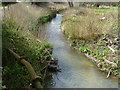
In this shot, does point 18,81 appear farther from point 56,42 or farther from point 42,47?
point 56,42

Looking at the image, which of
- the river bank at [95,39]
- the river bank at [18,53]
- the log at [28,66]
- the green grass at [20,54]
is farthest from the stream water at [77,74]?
the log at [28,66]

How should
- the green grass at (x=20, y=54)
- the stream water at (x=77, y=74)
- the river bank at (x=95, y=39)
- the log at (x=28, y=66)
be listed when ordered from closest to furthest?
the log at (x=28, y=66)
the green grass at (x=20, y=54)
the stream water at (x=77, y=74)
the river bank at (x=95, y=39)

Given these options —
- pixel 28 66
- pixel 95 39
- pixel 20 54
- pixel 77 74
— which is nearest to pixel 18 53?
pixel 20 54

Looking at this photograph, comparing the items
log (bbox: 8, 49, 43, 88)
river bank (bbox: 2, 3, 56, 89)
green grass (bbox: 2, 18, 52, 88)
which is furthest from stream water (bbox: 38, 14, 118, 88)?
log (bbox: 8, 49, 43, 88)

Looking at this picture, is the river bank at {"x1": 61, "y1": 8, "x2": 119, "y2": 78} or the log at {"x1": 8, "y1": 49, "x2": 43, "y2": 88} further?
the river bank at {"x1": 61, "y1": 8, "x2": 119, "y2": 78}

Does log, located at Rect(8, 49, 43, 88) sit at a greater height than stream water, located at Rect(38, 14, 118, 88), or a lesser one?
greater

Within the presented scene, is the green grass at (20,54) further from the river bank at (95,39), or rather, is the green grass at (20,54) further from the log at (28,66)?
the river bank at (95,39)

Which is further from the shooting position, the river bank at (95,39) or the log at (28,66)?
the river bank at (95,39)

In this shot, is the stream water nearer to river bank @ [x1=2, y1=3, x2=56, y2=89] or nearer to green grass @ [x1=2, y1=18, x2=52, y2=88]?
river bank @ [x1=2, y1=3, x2=56, y2=89]

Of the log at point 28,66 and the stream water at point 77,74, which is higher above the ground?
the log at point 28,66

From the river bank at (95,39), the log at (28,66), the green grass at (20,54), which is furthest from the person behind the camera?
the river bank at (95,39)

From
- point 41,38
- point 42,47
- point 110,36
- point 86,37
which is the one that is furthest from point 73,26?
point 42,47

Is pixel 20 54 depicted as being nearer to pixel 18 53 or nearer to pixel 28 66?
pixel 18 53

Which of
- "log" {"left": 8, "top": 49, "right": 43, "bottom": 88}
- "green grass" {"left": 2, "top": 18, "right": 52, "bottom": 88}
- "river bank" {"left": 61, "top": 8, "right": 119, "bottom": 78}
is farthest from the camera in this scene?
"river bank" {"left": 61, "top": 8, "right": 119, "bottom": 78}
